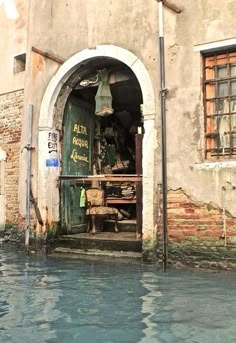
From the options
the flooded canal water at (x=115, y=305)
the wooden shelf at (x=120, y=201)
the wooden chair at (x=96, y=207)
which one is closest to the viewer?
the flooded canal water at (x=115, y=305)

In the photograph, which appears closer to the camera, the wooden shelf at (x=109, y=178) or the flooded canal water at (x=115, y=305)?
the flooded canal water at (x=115, y=305)

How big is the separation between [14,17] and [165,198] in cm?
648

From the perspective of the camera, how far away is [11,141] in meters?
10.7

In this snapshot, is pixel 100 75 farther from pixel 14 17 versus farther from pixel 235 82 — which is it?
pixel 14 17

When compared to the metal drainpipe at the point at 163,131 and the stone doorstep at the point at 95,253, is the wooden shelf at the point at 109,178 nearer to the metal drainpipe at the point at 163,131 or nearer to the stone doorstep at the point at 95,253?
the metal drainpipe at the point at 163,131

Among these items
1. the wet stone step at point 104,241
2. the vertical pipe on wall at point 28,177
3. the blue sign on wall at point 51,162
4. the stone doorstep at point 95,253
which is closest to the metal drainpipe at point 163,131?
the stone doorstep at point 95,253

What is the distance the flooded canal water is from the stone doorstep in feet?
1.98

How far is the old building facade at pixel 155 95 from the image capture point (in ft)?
22.7

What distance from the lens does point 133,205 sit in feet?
34.4

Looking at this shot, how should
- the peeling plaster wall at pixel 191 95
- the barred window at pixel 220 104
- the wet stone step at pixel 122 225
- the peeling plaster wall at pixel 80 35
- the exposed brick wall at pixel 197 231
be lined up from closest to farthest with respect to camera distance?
the exposed brick wall at pixel 197 231 < the peeling plaster wall at pixel 191 95 < the barred window at pixel 220 104 < the peeling plaster wall at pixel 80 35 < the wet stone step at pixel 122 225

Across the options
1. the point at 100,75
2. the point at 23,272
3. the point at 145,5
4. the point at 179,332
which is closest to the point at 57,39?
the point at 100,75

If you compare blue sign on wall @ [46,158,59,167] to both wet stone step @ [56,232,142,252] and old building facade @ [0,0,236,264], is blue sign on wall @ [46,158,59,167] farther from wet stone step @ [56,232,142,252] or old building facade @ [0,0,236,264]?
wet stone step @ [56,232,142,252]

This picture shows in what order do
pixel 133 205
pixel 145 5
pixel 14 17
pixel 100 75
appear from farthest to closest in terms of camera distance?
1. pixel 14 17
2. pixel 133 205
3. pixel 100 75
4. pixel 145 5

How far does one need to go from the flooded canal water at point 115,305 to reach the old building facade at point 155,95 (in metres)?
0.94
